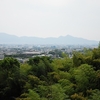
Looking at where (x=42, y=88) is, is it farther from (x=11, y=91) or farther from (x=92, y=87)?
(x=11, y=91)

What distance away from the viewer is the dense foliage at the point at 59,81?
20.6ft

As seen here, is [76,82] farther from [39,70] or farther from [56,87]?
[39,70]

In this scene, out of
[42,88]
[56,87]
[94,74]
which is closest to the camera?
[56,87]

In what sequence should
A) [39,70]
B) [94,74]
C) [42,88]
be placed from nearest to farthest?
[42,88]
[94,74]
[39,70]

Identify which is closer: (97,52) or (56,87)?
(56,87)

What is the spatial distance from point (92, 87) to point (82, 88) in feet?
1.04

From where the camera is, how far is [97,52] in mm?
8750

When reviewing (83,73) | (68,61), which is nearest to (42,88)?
(83,73)

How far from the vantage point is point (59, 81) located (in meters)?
7.46

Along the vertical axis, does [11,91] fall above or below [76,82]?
below

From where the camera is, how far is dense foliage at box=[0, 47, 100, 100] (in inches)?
247

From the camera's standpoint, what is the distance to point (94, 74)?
7324 mm

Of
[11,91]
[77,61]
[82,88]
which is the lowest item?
[11,91]

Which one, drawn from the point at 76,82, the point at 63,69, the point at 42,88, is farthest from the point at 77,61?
the point at 42,88
